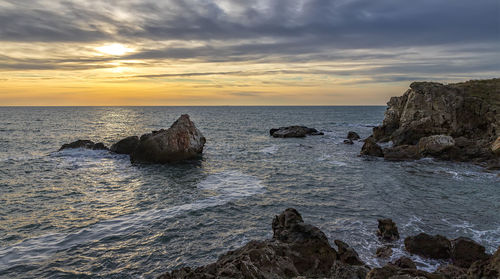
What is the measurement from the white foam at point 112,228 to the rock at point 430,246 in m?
11.8

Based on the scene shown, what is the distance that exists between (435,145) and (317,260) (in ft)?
110

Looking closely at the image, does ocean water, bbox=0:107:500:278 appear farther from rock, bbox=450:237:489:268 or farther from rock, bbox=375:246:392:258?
rock, bbox=450:237:489:268

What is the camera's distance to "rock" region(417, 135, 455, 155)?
36.6 metres

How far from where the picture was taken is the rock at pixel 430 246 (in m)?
12.9

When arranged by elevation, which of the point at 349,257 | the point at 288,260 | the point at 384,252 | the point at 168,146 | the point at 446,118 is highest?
the point at 446,118

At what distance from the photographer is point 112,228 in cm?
1656

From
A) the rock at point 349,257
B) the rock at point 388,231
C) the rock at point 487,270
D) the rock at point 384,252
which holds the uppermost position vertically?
the rock at point 487,270

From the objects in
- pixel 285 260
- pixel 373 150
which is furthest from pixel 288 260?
pixel 373 150

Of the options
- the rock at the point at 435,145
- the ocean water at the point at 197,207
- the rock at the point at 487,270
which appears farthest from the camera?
the rock at the point at 435,145

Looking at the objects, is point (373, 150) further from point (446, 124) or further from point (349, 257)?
point (349, 257)

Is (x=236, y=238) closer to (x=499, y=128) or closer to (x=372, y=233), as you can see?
(x=372, y=233)

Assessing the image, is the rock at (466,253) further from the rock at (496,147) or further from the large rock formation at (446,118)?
the rock at (496,147)

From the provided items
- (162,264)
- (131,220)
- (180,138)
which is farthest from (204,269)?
(180,138)

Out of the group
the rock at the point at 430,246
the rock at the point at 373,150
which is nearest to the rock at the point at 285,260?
the rock at the point at 430,246
